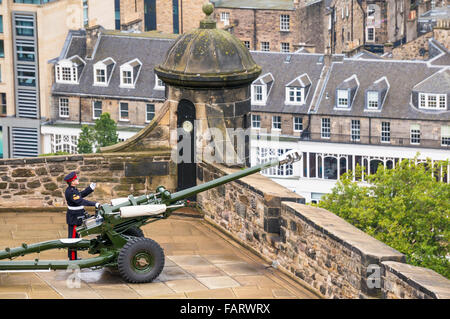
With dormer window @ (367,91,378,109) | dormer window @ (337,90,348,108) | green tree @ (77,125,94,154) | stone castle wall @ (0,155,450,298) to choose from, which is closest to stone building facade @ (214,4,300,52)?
→ dormer window @ (337,90,348,108)

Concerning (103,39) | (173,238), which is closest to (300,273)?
(173,238)

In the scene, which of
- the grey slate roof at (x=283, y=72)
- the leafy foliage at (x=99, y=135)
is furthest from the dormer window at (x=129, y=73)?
the leafy foliage at (x=99, y=135)

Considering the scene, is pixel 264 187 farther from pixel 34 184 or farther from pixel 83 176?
pixel 34 184

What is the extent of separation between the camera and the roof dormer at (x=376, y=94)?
3401 inches

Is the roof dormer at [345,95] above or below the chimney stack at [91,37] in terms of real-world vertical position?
below

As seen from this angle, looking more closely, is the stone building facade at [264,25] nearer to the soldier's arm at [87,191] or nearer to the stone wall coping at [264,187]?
the stone wall coping at [264,187]

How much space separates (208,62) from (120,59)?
76.9 m

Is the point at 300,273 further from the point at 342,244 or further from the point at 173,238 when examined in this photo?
the point at 173,238

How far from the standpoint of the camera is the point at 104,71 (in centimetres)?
9481

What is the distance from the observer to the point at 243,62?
18891 millimetres

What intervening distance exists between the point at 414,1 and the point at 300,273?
103 meters

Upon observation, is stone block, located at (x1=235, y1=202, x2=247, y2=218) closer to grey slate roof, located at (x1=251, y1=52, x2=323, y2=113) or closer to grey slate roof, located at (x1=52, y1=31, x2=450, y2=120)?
grey slate roof, located at (x1=52, y1=31, x2=450, y2=120)

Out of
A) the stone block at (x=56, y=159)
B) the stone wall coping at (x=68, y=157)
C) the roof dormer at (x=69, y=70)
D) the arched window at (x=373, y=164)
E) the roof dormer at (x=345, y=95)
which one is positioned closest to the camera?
the stone wall coping at (x=68, y=157)

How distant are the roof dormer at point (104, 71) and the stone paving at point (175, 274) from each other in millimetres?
76209
